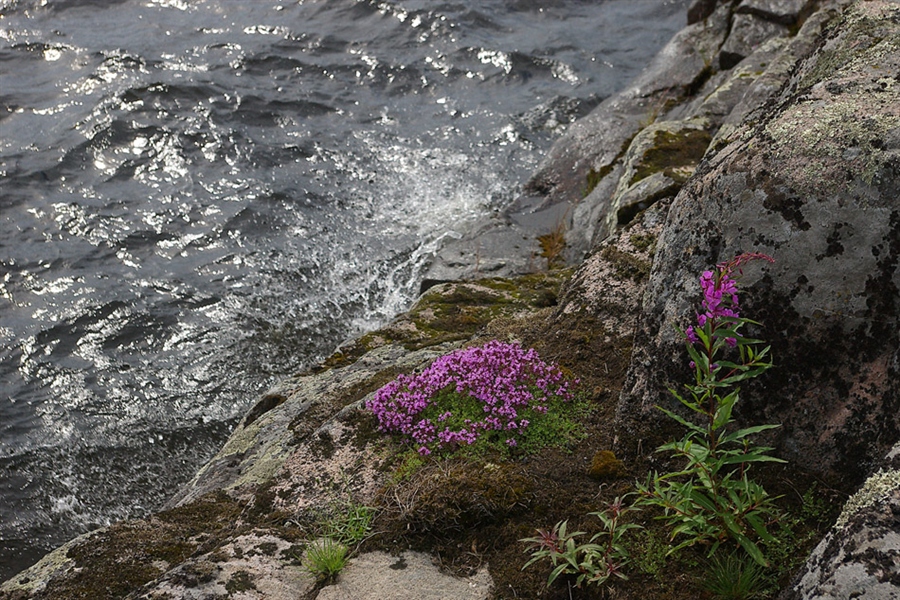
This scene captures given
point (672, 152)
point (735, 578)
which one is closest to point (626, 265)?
point (735, 578)

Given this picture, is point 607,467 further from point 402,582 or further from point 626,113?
point 626,113

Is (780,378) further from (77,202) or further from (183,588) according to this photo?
(77,202)

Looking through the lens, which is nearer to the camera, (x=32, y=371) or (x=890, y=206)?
(x=890, y=206)

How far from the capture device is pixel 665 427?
14.0 feet

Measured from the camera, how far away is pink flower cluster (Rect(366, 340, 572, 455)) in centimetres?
479

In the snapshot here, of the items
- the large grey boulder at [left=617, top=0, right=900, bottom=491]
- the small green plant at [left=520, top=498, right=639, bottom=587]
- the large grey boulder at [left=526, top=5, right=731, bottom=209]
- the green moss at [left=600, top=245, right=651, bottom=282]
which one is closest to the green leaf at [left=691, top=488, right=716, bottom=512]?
the small green plant at [left=520, top=498, right=639, bottom=587]

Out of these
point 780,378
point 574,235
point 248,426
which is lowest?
point 574,235

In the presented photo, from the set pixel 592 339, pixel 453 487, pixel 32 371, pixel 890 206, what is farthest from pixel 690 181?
pixel 32 371

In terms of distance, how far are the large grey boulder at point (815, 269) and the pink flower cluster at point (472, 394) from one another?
0.78m

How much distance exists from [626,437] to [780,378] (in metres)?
0.88

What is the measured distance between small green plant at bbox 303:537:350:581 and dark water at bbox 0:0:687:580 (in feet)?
18.4

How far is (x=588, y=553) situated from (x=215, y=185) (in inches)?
514

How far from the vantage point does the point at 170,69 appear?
18812mm

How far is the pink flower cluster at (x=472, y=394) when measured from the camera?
189 inches
